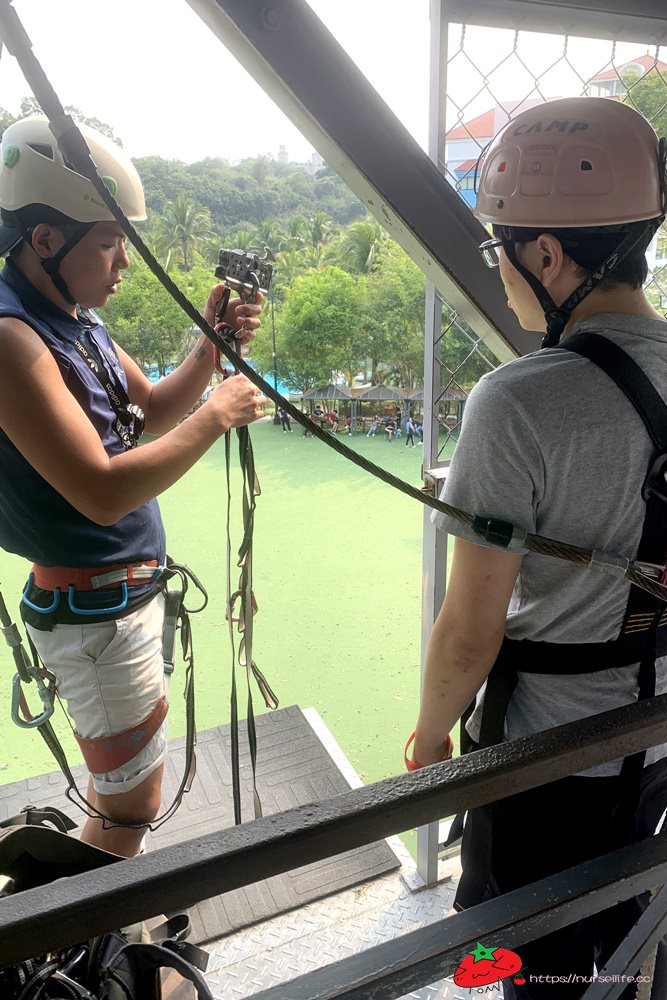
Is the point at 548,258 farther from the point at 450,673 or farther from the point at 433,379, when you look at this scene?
the point at 433,379

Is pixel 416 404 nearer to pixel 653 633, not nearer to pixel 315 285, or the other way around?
pixel 315 285

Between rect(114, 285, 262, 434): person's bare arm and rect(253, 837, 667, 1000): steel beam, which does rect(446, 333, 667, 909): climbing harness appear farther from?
rect(114, 285, 262, 434): person's bare arm

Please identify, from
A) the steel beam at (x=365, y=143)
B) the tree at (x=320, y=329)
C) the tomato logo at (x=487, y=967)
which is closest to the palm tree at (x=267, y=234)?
the steel beam at (x=365, y=143)

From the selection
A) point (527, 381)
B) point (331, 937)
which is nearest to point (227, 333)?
point (527, 381)

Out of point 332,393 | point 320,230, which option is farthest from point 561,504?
point 320,230

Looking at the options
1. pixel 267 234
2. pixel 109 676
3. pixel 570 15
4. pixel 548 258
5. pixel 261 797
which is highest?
pixel 570 15

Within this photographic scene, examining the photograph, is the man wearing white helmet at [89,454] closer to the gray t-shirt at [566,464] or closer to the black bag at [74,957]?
the black bag at [74,957]

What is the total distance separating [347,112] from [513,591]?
723 mm

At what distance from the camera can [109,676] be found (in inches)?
53.9

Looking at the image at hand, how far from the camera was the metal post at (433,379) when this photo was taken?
50.8 inches

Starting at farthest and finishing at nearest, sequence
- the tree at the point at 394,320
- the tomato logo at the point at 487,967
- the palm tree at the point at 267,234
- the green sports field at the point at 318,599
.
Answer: the tree at the point at 394,320 → the green sports field at the point at 318,599 → the palm tree at the point at 267,234 → the tomato logo at the point at 487,967

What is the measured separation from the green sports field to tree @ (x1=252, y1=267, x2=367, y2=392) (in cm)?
235

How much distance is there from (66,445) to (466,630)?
70 cm

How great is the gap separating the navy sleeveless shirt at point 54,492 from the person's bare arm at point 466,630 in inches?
28.0
